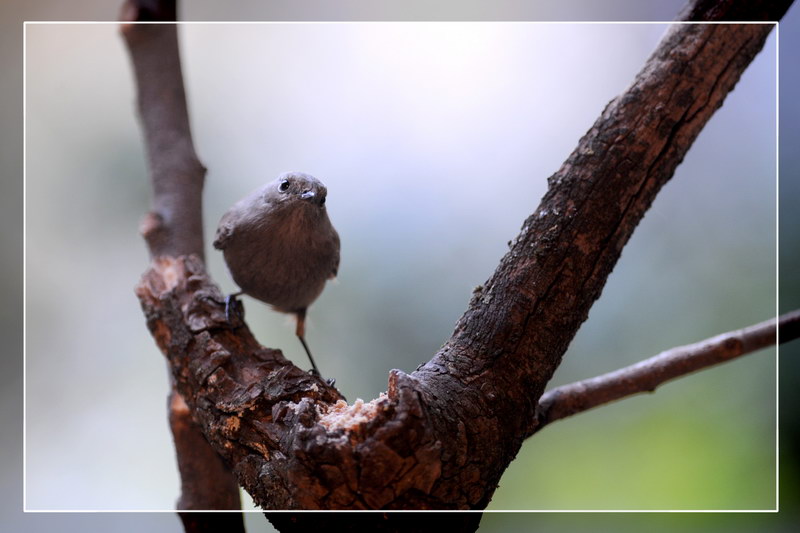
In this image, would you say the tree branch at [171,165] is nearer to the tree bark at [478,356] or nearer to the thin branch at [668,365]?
the tree bark at [478,356]

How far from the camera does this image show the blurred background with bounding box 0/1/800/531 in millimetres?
1605

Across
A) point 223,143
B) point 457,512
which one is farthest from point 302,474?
point 223,143

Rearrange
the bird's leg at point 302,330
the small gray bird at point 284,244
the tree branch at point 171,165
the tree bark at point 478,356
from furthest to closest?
the tree branch at point 171,165 → the bird's leg at point 302,330 → the small gray bird at point 284,244 → the tree bark at point 478,356

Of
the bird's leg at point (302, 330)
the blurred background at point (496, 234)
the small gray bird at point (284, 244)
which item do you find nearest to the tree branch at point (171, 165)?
the blurred background at point (496, 234)

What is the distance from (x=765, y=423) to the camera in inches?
64.0

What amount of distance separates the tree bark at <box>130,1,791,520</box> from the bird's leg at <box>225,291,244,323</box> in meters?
0.03

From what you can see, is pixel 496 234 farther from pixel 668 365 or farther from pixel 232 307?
pixel 232 307

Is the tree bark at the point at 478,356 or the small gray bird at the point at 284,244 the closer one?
the tree bark at the point at 478,356

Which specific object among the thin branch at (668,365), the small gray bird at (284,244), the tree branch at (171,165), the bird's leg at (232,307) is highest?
the tree branch at (171,165)

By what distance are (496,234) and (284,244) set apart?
0.57m

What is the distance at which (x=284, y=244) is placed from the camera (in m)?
1.69

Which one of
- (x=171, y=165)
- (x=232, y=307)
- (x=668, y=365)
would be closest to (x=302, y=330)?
(x=232, y=307)

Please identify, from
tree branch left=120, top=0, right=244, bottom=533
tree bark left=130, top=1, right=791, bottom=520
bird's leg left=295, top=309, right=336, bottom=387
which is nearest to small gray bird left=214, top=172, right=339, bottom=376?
bird's leg left=295, top=309, right=336, bottom=387

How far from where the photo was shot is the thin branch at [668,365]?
1.64 meters
